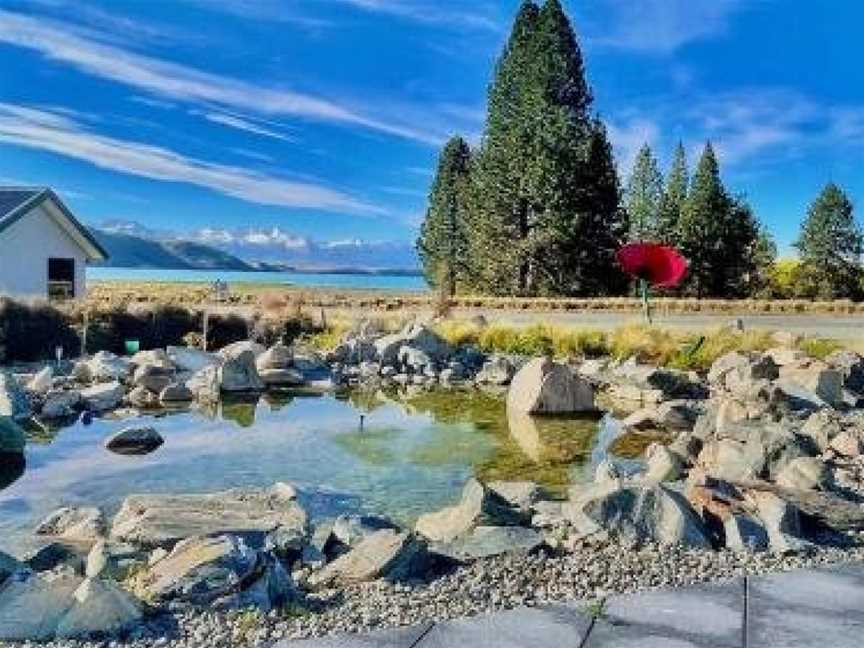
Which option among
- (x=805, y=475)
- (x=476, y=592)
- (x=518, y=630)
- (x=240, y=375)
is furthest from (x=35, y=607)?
(x=240, y=375)

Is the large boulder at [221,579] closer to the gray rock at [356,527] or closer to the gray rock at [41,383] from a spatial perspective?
the gray rock at [356,527]

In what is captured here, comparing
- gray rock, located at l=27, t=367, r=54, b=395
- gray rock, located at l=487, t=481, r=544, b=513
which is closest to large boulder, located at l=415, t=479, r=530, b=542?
gray rock, located at l=487, t=481, r=544, b=513

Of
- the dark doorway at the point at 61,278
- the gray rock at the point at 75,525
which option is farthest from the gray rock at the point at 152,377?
the dark doorway at the point at 61,278

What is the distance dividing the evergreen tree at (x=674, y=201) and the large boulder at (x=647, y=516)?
39.2 metres

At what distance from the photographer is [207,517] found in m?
6.62

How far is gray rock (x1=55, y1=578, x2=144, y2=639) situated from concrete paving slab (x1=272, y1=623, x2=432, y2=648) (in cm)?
78

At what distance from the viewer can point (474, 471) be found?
30.2 ft

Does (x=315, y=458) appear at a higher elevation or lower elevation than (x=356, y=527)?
lower

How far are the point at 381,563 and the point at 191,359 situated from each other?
11.7m

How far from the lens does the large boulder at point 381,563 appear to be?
495cm

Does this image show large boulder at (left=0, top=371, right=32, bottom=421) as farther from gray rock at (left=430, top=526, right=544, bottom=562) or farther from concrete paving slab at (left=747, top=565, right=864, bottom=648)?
concrete paving slab at (left=747, top=565, right=864, bottom=648)

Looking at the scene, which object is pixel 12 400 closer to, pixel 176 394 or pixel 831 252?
pixel 176 394

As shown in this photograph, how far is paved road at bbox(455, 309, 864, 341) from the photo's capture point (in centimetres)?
2161

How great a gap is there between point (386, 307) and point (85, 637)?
28261mm
